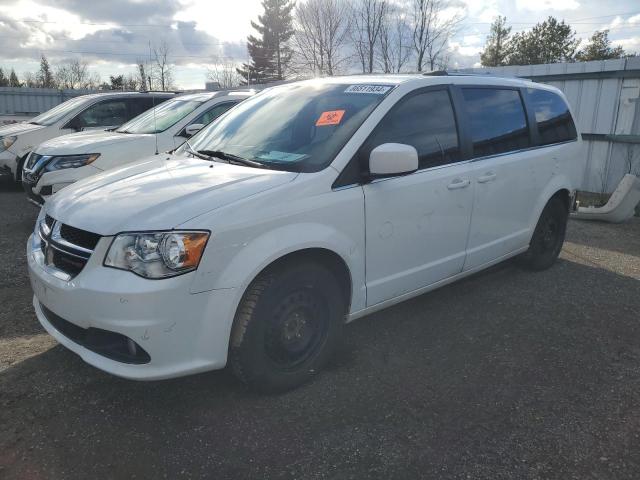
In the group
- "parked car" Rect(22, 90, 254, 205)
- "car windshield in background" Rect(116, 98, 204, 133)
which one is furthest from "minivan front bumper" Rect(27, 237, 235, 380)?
"car windshield in background" Rect(116, 98, 204, 133)

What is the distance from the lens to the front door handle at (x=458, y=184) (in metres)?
3.68

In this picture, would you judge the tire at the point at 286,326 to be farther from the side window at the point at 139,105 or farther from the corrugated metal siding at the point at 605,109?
the side window at the point at 139,105

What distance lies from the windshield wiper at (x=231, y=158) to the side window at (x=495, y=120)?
174cm

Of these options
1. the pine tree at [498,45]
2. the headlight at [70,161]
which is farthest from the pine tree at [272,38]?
the headlight at [70,161]

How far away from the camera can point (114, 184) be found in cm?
313

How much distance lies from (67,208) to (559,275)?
4511 mm

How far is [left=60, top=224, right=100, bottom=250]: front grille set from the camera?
262 centimetres

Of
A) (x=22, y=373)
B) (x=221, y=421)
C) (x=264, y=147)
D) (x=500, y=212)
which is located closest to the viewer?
(x=221, y=421)

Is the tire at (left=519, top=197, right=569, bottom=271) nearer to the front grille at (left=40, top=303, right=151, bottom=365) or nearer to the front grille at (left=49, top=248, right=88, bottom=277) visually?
the front grille at (left=40, top=303, right=151, bottom=365)

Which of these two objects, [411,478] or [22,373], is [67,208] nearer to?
[22,373]

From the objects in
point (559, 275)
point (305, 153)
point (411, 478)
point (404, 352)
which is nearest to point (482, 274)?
point (559, 275)

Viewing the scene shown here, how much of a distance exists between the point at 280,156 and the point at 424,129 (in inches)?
41.7

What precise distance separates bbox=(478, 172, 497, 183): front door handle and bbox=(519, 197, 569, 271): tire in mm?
1173

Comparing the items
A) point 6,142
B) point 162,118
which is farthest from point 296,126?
point 6,142
